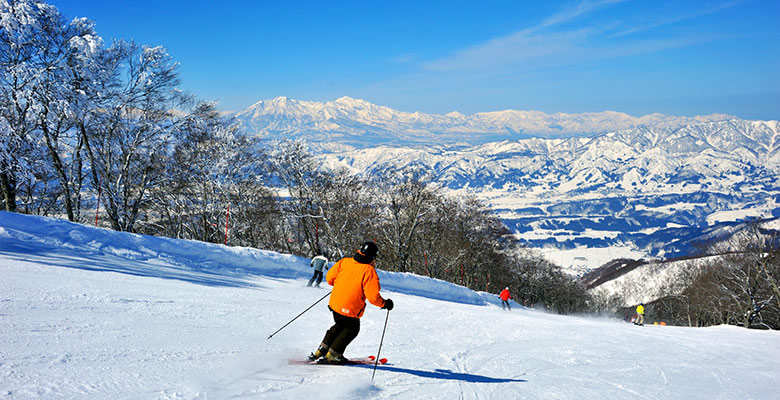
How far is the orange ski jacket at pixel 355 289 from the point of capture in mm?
5656

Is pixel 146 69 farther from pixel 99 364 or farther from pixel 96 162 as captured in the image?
pixel 99 364

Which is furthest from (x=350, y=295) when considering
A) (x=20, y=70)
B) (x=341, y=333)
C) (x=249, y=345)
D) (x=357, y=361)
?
(x=20, y=70)

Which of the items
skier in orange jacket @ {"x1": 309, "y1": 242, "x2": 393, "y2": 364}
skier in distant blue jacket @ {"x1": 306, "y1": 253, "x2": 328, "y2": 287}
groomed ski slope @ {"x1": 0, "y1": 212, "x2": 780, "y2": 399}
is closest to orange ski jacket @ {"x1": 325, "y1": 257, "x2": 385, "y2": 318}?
skier in orange jacket @ {"x1": 309, "y1": 242, "x2": 393, "y2": 364}

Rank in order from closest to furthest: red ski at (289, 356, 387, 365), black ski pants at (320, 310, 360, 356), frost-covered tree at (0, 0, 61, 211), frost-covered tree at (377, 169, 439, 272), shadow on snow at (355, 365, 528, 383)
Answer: black ski pants at (320, 310, 360, 356)
red ski at (289, 356, 387, 365)
shadow on snow at (355, 365, 528, 383)
frost-covered tree at (0, 0, 61, 211)
frost-covered tree at (377, 169, 439, 272)

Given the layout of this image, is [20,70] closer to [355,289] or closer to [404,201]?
[355,289]

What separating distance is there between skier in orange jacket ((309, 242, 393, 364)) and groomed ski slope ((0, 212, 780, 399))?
1.02 feet

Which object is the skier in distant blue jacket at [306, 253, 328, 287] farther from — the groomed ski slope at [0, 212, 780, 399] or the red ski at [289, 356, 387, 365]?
the red ski at [289, 356, 387, 365]

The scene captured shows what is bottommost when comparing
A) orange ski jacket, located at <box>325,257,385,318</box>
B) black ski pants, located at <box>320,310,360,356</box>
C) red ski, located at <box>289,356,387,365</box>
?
red ski, located at <box>289,356,387,365</box>

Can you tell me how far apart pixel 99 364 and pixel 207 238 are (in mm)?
25467

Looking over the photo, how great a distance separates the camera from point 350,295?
5707 mm

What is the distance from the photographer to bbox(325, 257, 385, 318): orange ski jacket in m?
5.66

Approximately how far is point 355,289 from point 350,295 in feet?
0.34

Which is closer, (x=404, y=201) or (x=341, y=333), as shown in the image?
(x=341, y=333)

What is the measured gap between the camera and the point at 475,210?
38938mm
